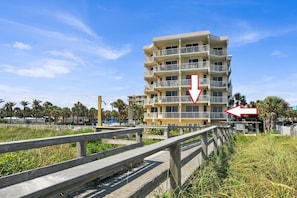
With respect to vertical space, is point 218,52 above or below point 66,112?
above

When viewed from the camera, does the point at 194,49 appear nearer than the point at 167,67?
Yes

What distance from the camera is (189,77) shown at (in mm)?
35469

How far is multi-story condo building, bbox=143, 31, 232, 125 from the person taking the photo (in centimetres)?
3400

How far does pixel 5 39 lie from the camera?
36.5ft

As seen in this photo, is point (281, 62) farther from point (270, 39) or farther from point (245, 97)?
point (245, 97)

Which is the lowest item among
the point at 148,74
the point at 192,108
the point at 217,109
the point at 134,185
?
the point at 134,185

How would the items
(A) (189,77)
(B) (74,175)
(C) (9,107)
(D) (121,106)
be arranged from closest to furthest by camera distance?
(B) (74,175), (A) (189,77), (D) (121,106), (C) (9,107)

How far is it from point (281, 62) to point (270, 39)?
15.4 feet

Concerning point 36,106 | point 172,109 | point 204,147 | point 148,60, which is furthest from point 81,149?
point 36,106

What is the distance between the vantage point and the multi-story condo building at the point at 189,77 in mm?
34000

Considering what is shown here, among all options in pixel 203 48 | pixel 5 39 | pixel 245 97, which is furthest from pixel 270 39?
pixel 245 97

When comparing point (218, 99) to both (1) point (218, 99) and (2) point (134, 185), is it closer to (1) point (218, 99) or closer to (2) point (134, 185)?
(1) point (218, 99)

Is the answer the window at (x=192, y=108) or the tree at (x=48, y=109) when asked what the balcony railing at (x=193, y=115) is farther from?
the tree at (x=48, y=109)

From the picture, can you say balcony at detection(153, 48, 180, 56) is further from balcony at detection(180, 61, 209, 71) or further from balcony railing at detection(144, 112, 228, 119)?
balcony railing at detection(144, 112, 228, 119)
